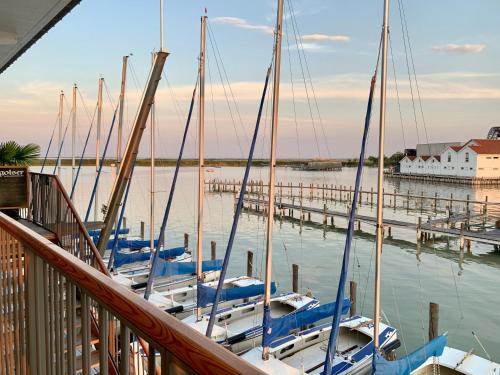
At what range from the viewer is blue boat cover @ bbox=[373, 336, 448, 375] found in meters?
8.34

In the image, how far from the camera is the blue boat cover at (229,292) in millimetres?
11992

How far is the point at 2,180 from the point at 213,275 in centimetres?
992

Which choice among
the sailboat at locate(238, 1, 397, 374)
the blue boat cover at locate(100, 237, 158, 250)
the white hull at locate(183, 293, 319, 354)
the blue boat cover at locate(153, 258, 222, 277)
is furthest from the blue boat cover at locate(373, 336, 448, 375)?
the blue boat cover at locate(100, 237, 158, 250)

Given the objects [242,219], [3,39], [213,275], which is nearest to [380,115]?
[3,39]

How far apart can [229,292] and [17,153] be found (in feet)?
26.9

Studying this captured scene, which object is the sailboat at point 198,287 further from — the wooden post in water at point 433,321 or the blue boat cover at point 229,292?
the wooden post in water at point 433,321

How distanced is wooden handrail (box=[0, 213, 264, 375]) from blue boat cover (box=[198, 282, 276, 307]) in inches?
427

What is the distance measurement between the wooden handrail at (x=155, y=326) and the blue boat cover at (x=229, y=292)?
35.5 feet

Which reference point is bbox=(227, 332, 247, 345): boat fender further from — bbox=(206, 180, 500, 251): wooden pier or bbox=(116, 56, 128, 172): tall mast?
bbox=(206, 180, 500, 251): wooden pier

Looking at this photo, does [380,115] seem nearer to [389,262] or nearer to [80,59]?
[389,262]

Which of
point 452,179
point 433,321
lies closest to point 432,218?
point 433,321

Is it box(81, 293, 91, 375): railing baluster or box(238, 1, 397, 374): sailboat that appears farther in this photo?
box(238, 1, 397, 374): sailboat

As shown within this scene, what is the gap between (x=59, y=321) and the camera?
177 cm

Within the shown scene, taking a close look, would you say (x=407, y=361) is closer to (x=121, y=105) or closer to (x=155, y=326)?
(x=155, y=326)
